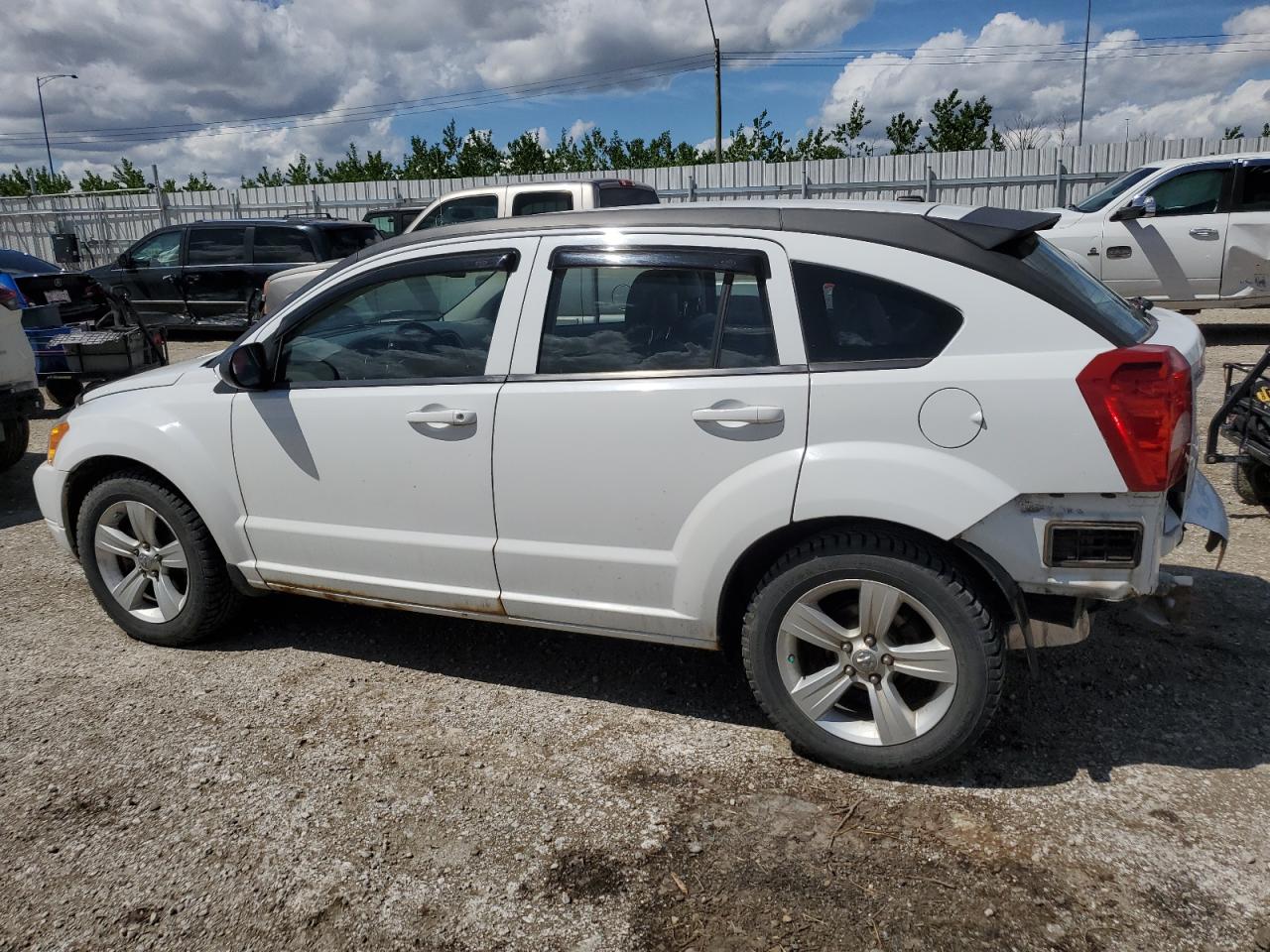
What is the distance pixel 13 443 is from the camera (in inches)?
290

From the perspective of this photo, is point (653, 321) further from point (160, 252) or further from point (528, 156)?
point (528, 156)

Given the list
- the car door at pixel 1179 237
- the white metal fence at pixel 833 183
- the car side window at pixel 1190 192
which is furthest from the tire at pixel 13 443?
the white metal fence at pixel 833 183

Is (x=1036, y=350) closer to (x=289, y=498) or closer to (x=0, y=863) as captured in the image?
(x=289, y=498)

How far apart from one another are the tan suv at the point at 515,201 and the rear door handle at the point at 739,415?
7.12 meters

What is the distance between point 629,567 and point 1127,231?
999 centimetres

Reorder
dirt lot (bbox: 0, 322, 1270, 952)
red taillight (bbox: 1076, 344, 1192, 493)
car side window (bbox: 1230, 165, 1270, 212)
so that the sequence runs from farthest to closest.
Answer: car side window (bbox: 1230, 165, 1270, 212) < red taillight (bbox: 1076, 344, 1192, 493) < dirt lot (bbox: 0, 322, 1270, 952)

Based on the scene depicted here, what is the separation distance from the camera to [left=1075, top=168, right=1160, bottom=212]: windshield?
36.6 feet

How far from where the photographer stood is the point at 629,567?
3264 mm

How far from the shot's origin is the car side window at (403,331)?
11.6 feet

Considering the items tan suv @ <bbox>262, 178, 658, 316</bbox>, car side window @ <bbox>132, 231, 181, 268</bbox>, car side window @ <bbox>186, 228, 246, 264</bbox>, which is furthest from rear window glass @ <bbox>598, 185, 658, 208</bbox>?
car side window @ <bbox>132, 231, 181, 268</bbox>

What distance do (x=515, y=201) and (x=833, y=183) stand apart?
10341mm

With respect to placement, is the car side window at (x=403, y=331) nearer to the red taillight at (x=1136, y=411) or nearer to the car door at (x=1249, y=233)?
the red taillight at (x=1136, y=411)

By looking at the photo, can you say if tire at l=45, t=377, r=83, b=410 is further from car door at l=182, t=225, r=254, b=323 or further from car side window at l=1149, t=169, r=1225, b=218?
car side window at l=1149, t=169, r=1225, b=218

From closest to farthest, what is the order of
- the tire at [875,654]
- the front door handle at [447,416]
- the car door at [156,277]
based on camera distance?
the tire at [875,654] < the front door handle at [447,416] < the car door at [156,277]
